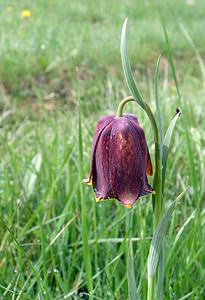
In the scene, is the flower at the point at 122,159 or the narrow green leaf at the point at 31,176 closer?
the flower at the point at 122,159

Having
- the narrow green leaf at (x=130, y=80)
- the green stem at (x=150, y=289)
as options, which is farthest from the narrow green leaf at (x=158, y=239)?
the narrow green leaf at (x=130, y=80)

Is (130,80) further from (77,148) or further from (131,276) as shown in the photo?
(77,148)

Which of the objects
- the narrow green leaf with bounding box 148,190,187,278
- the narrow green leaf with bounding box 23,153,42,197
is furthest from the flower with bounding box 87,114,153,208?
the narrow green leaf with bounding box 23,153,42,197

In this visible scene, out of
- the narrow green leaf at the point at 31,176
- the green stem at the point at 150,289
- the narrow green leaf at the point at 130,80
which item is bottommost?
the green stem at the point at 150,289

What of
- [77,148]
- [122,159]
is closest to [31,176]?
[77,148]

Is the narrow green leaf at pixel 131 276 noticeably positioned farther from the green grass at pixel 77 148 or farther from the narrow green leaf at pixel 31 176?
the narrow green leaf at pixel 31 176

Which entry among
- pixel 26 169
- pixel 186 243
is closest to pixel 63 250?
pixel 186 243
